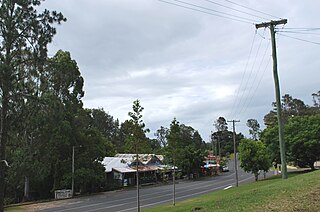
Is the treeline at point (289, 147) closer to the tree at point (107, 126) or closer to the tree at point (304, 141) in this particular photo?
the tree at point (304, 141)

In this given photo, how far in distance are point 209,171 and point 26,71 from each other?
2313 inches

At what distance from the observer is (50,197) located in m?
43.0

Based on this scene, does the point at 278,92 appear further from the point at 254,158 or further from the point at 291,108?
the point at 291,108

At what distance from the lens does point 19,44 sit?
17.3 m

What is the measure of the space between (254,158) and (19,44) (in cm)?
2998

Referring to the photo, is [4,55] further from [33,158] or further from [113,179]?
[113,179]

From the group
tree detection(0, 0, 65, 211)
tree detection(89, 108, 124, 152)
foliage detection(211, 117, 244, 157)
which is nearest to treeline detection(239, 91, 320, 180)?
tree detection(0, 0, 65, 211)

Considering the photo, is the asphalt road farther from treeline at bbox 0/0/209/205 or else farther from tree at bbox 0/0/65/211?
tree at bbox 0/0/65/211

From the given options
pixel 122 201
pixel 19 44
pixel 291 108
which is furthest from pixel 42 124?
pixel 291 108

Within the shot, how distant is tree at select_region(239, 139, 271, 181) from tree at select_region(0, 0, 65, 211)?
28572 mm

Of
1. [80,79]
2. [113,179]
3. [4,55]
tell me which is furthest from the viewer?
[113,179]

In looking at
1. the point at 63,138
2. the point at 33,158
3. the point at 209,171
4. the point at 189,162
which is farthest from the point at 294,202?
the point at 209,171

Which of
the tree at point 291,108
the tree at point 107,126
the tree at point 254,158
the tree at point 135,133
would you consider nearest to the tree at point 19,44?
the tree at point 135,133

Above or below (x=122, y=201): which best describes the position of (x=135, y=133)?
above
